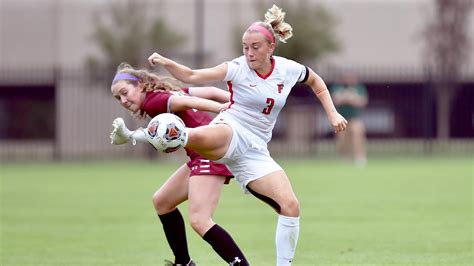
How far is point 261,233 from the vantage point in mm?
12180

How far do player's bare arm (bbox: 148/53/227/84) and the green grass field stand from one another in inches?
91.8

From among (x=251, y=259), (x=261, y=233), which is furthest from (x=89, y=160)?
(x=251, y=259)

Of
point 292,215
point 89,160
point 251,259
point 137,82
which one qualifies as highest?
point 137,82

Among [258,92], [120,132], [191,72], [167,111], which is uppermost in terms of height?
[191,72]

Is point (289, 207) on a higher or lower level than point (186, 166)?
lower

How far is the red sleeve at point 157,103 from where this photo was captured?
8.35 m

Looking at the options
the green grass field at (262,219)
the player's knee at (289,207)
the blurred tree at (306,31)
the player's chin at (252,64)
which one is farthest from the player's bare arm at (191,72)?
the blurred tree at (306,31)

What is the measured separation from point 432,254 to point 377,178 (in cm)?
1076

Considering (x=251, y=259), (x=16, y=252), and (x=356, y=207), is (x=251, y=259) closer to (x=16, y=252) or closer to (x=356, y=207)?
(x=16, y=252)

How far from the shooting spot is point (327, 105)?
27.5 feet

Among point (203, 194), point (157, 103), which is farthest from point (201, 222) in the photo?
point (157, 103)

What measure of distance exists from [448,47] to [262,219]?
23223mm

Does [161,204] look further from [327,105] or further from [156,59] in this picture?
[327,105]

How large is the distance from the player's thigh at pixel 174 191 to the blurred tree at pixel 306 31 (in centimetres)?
2479
